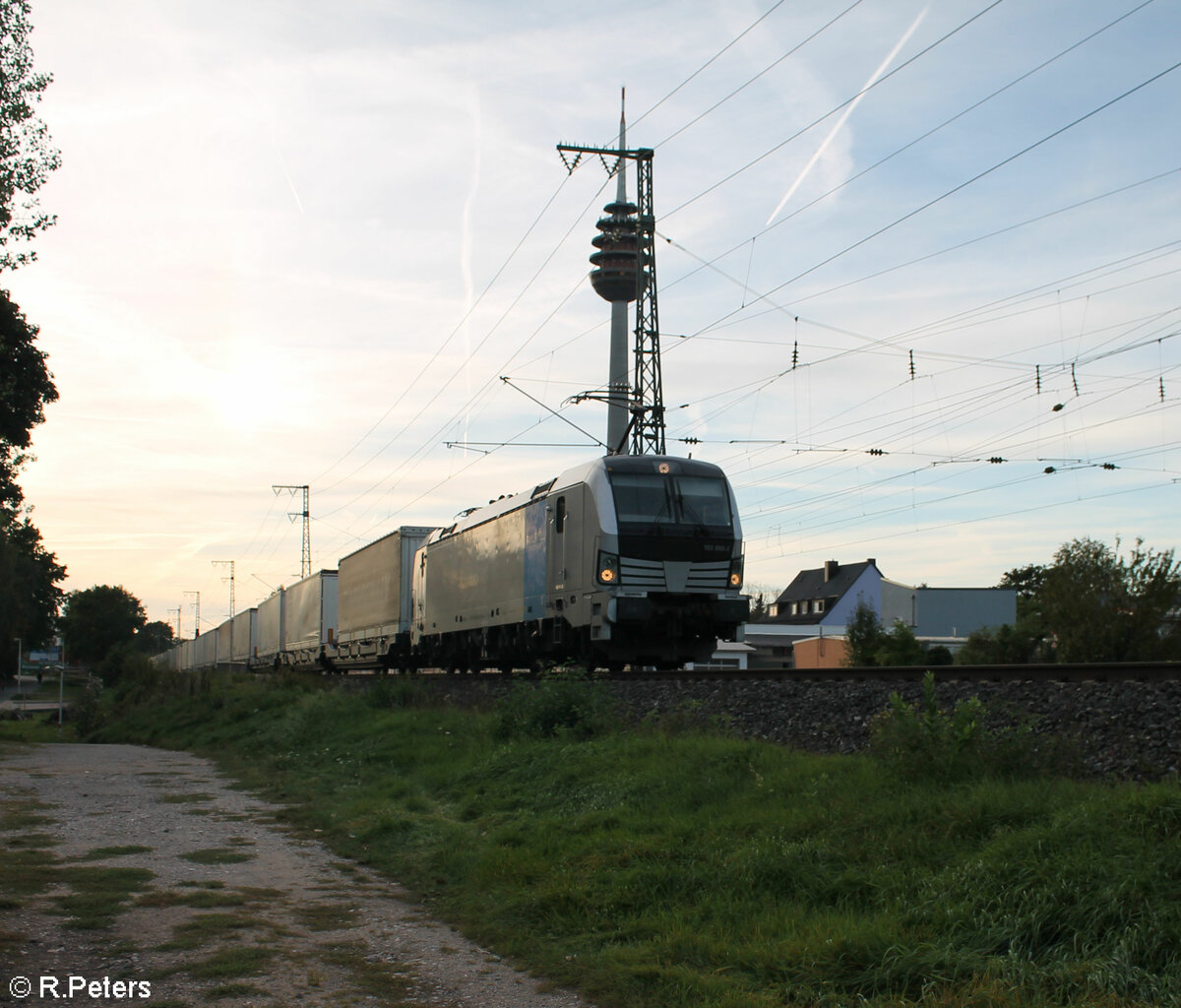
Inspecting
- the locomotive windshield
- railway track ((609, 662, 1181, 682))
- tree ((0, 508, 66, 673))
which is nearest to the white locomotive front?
the locomotive windshield

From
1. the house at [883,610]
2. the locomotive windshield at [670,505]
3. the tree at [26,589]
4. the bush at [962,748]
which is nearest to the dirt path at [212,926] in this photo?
the bush at [962,748]

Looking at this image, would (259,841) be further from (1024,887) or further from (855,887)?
(1024,887)

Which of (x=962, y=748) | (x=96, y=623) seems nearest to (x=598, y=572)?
(x=962, y=748)

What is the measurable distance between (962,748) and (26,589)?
80600mm

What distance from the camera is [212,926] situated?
6.60 metres

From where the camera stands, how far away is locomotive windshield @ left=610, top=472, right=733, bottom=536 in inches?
694

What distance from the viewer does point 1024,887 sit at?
19.3 feet

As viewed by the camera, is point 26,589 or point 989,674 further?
point 26,589

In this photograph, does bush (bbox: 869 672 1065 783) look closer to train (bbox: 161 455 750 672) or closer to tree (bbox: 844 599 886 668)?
train (bbox: 161 455 750 672)

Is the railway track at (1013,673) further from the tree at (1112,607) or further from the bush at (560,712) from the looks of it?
the tree at (1112,607)

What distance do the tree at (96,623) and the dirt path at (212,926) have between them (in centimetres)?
14462

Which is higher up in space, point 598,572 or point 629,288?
point 629,288

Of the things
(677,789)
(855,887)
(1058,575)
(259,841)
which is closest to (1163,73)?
(677,789)

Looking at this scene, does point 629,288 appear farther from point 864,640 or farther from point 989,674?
point 989,674
